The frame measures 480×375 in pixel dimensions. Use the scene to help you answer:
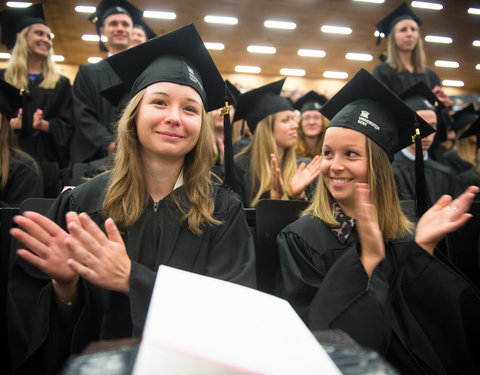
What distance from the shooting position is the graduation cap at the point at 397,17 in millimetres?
4812

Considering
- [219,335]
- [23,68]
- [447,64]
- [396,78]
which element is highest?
[447,64]

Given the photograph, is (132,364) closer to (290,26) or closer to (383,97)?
(383,97)

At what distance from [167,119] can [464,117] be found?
621cm

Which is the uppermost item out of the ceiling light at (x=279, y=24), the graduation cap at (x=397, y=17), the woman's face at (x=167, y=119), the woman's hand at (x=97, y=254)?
the ceiling light at (x=279, y=24)

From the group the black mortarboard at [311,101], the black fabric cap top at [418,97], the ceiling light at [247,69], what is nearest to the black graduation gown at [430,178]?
the black fabric cap top at [418,97]

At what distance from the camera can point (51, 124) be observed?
420 cm

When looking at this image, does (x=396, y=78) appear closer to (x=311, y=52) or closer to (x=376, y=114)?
(x=376, y=114)

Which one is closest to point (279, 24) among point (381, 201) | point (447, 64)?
point (447, 64)

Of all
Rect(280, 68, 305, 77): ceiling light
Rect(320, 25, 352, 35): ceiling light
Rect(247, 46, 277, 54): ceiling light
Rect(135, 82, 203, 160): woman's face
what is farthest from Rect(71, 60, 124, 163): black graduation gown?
Rect(280, 68, 305, 77): ceiling light

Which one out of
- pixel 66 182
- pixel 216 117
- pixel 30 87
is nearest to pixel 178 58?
pixel 66 182

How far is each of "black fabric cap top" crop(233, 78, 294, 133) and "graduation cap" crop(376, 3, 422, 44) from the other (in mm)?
2280

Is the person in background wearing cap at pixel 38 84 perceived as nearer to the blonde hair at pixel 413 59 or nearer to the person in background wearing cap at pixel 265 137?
the person in background wearing cap at pixel 265 137

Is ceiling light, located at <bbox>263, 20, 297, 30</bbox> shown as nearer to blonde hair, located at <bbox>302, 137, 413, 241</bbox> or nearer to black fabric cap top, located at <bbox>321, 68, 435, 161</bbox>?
black fabric cap top, located at <bbox>321, 68, 435, 161</bbox>

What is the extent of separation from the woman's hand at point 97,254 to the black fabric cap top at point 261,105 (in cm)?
284
